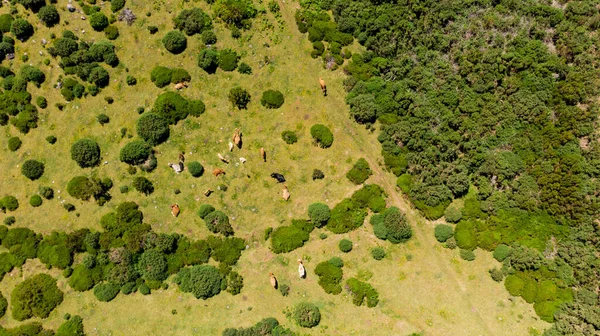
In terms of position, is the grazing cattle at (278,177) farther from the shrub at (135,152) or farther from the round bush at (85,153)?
the round bush at (85,153)

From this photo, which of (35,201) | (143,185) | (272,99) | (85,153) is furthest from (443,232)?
(35,201)

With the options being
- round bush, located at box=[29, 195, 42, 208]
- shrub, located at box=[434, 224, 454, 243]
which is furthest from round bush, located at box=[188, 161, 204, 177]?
A: shrub, located at box=[434, 224, 454, 243]

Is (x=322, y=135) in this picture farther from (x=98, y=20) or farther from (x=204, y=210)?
(x=98, y=20)

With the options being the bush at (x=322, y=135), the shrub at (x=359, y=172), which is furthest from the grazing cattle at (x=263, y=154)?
the shrub at (x=359, y=172)

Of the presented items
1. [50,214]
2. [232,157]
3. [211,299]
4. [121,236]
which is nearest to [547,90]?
[232,157]

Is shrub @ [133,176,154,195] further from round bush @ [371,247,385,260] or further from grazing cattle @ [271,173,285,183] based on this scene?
round bush @ [371,247,385,260]

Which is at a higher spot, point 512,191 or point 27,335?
point 512,191

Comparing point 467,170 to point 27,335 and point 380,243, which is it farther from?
point 27,335
